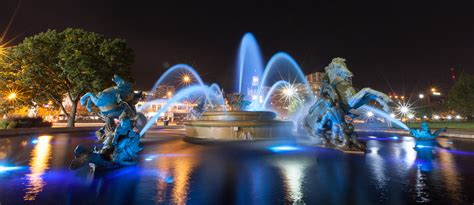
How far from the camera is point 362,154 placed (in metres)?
12.1

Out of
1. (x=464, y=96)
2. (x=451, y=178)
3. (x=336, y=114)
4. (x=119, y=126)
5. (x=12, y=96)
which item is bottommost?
(x=451, y=178)

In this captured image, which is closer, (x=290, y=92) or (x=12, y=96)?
(x=12, y=96)

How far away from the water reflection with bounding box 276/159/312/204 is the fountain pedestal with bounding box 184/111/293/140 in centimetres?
688

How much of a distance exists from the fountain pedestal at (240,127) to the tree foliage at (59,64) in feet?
64.0

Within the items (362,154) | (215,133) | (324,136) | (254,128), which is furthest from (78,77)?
(362,154)

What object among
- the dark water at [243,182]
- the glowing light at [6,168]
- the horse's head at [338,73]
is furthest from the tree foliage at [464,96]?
the glowing light at [6,168]

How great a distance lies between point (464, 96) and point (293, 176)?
73.8 m

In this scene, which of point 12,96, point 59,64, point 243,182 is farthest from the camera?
point 12,96

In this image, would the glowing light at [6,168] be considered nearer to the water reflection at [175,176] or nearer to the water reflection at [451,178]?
the water reflection at [175,176]

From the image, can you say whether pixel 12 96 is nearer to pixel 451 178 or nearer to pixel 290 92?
pixel 451 178

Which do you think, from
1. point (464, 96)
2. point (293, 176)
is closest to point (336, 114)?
point (293, 176)

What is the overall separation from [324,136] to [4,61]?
38132mm

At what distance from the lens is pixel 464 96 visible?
59.2m

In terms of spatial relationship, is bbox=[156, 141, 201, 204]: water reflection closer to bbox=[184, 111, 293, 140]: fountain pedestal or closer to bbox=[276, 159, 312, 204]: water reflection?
bbox=[276, 159, 312, 204]: water reflection
